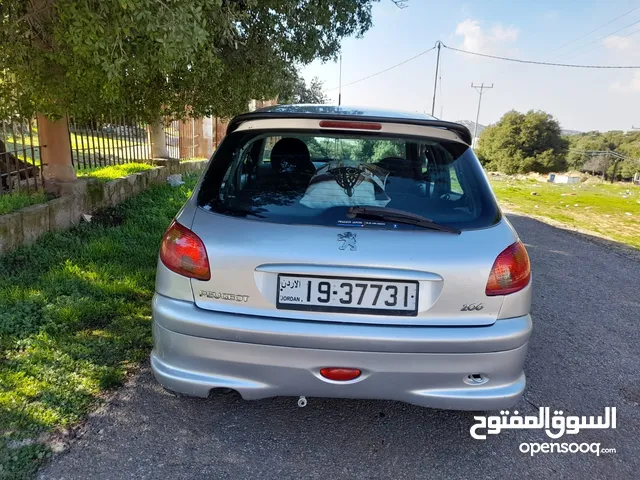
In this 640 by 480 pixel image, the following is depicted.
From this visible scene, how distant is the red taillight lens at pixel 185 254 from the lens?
82.0 inches

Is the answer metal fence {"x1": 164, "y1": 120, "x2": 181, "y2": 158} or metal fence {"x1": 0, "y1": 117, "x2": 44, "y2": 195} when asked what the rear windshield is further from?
metal fence {"x1": 164, "y1": 120, "x2": 181, "y2": 158}

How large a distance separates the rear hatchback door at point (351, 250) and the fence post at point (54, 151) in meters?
4.24

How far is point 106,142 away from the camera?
26.9 feet

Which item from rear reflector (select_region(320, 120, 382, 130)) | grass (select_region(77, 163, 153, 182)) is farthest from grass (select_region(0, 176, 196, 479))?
rear reflector (select_region(320, 120, 382, 130))

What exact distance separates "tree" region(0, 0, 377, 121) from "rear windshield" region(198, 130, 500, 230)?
118 centimetres

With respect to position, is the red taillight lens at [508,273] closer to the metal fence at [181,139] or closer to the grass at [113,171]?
the grass at [113,171]

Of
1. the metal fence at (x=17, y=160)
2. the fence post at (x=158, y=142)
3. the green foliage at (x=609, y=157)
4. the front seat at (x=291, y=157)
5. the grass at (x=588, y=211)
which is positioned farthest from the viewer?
the green foliage at (x=609, y=157)

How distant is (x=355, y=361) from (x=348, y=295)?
0.28 m

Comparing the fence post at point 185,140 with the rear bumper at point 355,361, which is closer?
the rear bumper at point 355,361

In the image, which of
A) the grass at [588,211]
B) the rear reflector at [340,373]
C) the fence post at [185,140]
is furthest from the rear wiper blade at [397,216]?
the fence post at [185,140]

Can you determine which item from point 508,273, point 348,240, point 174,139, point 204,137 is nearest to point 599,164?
point 204,137

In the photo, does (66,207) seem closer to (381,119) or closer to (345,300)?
(381,119)

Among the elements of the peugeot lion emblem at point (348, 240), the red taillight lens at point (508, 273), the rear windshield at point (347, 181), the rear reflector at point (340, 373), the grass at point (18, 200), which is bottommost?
the rear reflector at point (340, 373)

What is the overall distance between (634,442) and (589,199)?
1305 cm
